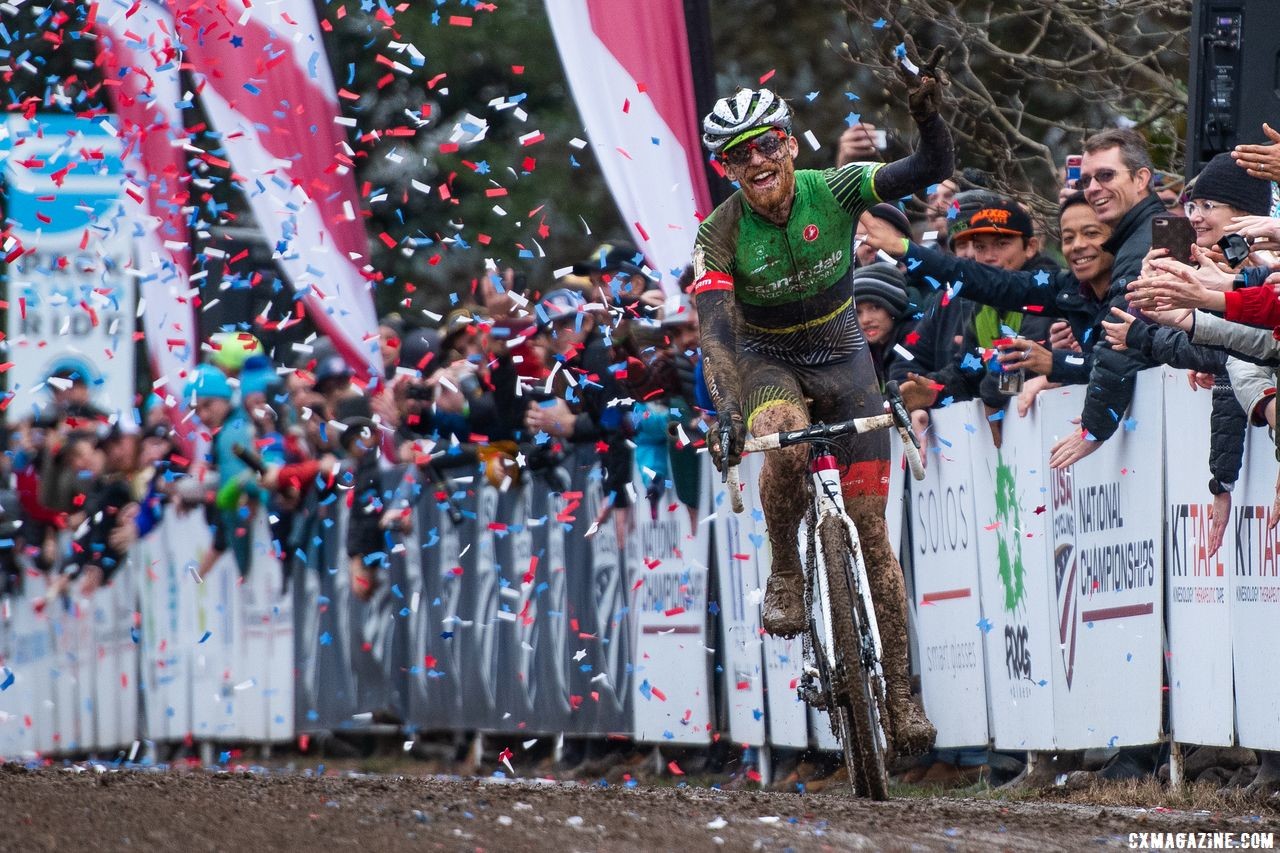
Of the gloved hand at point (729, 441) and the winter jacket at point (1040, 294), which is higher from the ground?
the winter jacket at point (1040, 294)

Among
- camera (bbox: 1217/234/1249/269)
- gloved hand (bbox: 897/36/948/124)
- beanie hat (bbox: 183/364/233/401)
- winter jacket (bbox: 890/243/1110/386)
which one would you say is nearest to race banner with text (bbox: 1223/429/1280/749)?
camera (bbox: 1217/234/1249/269)

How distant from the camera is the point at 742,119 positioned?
29.1 ft

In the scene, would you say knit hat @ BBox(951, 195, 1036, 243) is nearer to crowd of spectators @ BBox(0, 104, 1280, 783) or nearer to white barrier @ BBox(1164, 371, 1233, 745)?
crowd of spectators @ BBox(0, 104, 1280, 783)

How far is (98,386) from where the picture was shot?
1862 cm

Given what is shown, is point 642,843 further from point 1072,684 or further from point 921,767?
point 921,767

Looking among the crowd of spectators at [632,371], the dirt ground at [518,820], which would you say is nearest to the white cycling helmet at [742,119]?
the crowd of spectators at [632,371]

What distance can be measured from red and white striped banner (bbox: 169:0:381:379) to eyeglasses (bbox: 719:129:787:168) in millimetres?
6859

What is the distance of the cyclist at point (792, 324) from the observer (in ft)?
28.9

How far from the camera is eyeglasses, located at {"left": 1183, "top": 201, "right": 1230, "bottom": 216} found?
918 centimetres

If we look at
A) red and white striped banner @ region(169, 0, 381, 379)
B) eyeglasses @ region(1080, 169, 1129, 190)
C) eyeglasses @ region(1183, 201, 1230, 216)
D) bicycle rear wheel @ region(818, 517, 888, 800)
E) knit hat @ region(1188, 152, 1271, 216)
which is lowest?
bicycle rear wheel @ region(818, 517, 888, 800)

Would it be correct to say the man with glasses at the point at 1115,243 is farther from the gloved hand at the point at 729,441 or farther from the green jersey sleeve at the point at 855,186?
the gloved hand at the point at 729,441

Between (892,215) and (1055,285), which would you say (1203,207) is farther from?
(892,215)

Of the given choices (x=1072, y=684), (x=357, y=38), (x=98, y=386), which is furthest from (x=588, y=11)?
(x=357, y=38)

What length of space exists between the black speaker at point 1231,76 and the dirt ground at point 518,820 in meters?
3.15
